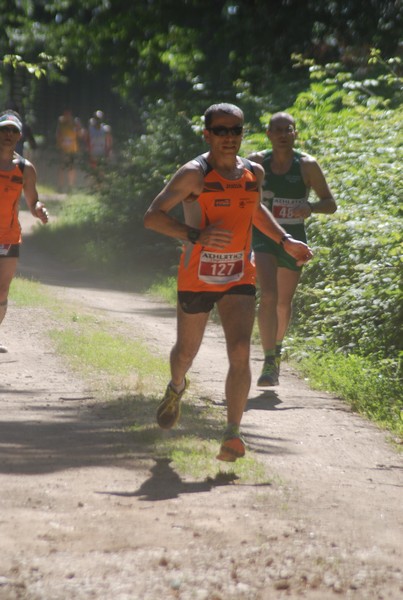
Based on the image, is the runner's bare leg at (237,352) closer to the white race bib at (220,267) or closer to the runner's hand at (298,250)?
the white race bib at (220,267)

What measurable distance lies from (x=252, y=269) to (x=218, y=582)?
88.2 inches

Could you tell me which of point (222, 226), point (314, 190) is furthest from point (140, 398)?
point (222, 226)

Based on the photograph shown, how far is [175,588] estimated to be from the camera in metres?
4.33

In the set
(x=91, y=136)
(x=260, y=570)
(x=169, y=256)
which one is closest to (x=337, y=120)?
(x=169, y=256)

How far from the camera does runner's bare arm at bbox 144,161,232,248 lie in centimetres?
599

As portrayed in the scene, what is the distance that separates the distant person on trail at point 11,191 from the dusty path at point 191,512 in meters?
1.16

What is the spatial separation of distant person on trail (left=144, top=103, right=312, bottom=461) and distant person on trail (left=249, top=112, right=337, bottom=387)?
92.6 inches

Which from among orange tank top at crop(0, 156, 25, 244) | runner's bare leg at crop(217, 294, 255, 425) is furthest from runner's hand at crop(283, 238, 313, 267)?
orange tank top at crop(0, 156, 25, 244)

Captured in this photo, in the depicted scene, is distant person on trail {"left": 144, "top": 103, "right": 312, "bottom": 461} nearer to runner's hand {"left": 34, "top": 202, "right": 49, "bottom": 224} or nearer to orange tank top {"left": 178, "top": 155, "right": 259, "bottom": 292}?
orange tank top {"left": 178, "top": 155, "right": 259, "bottom": 292}

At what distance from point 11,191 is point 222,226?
3.39 m

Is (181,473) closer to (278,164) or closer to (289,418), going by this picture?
(289,418)

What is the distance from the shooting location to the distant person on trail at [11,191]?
29.2ft

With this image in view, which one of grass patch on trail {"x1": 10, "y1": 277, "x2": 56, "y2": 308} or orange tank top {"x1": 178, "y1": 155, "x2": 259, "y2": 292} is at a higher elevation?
orange tank top {"x1": 178, "y1": 155, "x2": 259, "y2": 292}

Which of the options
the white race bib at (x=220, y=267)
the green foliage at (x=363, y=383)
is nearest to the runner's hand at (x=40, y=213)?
the green foliage at (x=363, y=383)
